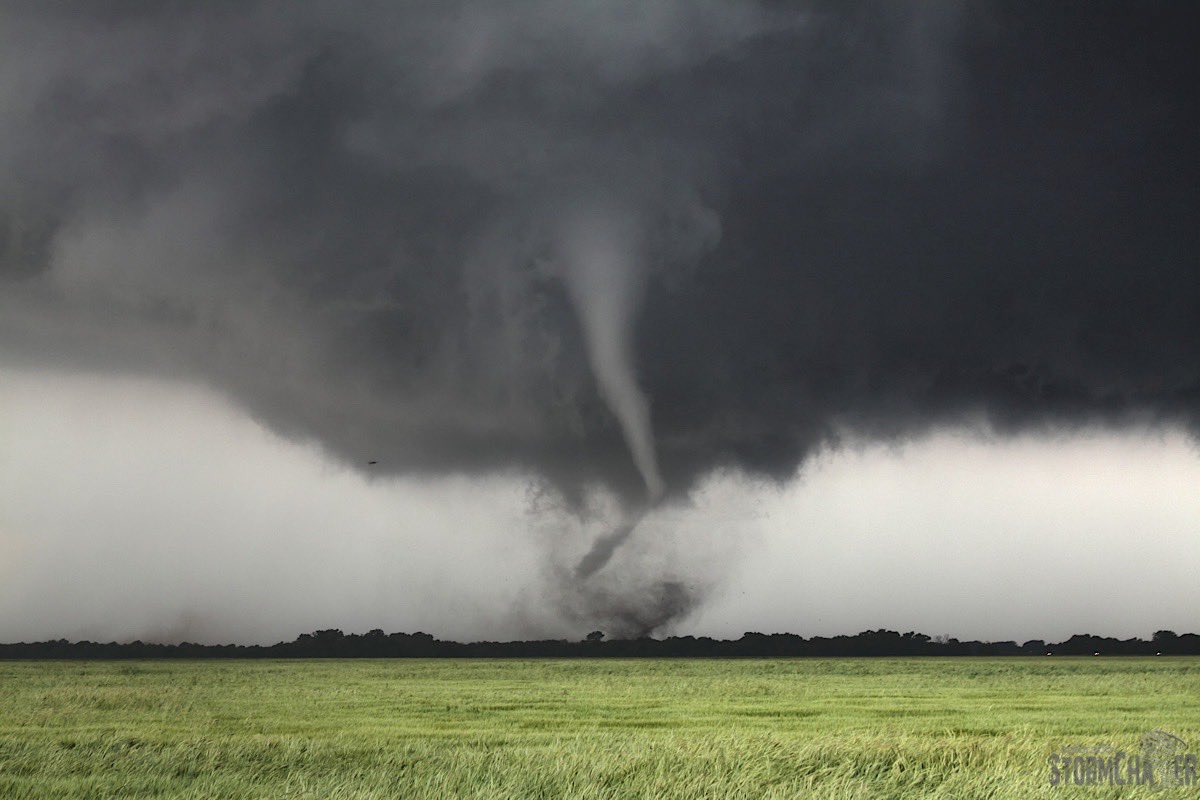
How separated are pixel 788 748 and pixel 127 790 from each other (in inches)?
377

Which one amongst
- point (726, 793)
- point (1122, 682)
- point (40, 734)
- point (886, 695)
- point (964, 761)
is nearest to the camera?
point (726, 793)

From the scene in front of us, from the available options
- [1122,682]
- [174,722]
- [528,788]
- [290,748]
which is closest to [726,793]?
[528,788]

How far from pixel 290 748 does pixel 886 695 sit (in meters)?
37.1

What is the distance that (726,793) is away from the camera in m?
12.7

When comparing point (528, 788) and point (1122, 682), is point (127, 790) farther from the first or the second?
point (1122, 682)

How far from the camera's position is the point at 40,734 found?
870 inches

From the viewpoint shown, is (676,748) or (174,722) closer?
(676,748)

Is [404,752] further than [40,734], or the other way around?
[40,734]

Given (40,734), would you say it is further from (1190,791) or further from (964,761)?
(1190,791)

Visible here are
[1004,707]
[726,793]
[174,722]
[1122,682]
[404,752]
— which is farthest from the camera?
[1122,682]

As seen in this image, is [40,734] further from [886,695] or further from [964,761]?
[886,695]

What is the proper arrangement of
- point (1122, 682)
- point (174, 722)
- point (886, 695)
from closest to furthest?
point (174, 722)
point (886, 695)
point (1122, 682)

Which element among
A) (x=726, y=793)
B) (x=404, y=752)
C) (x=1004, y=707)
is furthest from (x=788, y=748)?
(x=1004, y=707)

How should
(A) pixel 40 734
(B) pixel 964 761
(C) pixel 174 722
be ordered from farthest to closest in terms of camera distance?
(C) pixel 174 722, (A) pixel 40 734, (B) pixel 964 761
